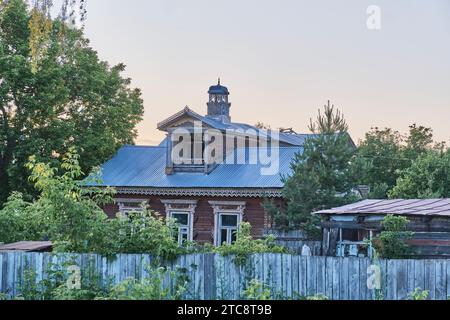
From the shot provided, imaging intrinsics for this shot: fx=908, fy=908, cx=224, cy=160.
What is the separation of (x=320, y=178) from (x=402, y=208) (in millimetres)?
9208

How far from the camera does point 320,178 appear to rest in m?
30.6

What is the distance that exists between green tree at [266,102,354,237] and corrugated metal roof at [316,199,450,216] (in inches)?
250

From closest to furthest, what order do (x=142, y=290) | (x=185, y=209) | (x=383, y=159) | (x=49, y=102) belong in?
(x=142, y=290) → (x=185, y=209) → (x=49, y=102) → (x=383, y=159)

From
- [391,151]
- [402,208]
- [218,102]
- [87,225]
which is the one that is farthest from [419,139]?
[87,225]

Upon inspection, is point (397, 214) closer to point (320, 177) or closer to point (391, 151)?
point (320, 177)

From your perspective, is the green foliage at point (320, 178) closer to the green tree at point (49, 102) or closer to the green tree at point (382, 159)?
the green tree at point (49, 102)

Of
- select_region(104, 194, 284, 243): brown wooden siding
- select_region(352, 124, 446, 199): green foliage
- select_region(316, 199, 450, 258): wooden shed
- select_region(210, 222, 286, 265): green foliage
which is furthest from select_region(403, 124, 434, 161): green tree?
select_region(210, 222, 286, 265): green foliage

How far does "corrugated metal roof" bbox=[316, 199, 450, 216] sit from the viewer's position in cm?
2008

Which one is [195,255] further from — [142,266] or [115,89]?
[115,89]

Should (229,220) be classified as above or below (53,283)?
above

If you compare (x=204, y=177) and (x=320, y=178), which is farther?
(x=204, y=177)

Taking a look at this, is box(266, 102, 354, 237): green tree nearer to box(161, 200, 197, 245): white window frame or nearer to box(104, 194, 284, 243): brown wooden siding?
box(104, 194, 284, 243): brown wooden siding
